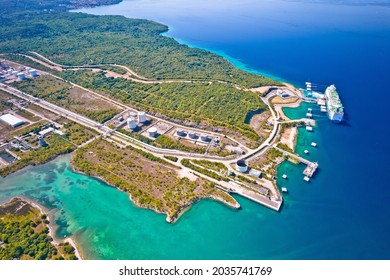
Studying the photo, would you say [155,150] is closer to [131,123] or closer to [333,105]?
[131,123]

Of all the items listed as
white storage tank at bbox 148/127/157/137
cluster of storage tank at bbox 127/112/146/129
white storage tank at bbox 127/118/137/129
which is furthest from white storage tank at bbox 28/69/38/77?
white storage tank at bbox 148/127/157/137

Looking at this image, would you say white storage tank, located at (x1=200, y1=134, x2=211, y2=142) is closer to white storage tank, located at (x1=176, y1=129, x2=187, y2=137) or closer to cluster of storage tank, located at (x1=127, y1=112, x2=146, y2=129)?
white storage tank, located at (x1=176, y1=129, x2=187, y2=137)

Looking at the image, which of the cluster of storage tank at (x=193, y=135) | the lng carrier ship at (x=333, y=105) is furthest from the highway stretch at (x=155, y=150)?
the lng carrier ship at (x=333, y=105)

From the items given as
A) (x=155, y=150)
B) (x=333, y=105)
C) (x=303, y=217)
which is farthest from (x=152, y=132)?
(x=333, y=105)

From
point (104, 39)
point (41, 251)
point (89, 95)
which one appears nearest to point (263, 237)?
point (41, 251)

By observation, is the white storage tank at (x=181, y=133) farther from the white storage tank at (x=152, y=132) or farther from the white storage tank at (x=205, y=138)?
the white storage tank at (x=152, y=132)

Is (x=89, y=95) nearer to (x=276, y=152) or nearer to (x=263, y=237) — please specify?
(x=276, y=152)

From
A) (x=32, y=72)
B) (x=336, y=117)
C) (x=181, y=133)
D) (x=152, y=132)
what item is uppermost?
(x=336, y=117)
